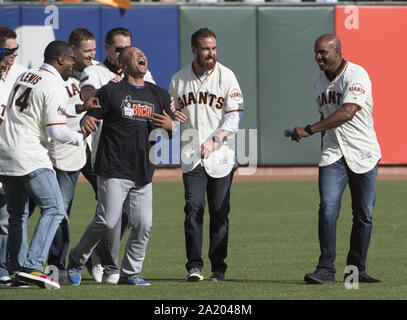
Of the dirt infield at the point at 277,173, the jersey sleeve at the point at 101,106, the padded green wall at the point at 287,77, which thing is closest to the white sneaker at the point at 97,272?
the jersey sleeve at the point at 101,106

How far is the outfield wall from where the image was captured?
68.0 ft

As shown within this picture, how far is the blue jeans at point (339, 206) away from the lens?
880 centimetres

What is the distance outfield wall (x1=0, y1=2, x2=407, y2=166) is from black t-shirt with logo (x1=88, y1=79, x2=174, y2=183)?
1220 centimetres

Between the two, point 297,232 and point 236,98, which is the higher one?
point 236,98

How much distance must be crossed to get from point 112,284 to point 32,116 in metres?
1.72

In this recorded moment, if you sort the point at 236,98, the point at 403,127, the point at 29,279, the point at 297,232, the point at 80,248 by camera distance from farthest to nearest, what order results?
the point at 403,127 < the point at 297,232 < the point at 236,98 < the point at 80,248 < the point at 29,279

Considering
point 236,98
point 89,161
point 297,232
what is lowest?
point 297,232

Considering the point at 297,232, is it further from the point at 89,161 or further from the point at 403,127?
the point at 403,127

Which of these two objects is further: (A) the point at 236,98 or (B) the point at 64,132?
(A) the point at 236,98

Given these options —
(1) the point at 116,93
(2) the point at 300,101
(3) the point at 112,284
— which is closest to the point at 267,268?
(3) the point at 112,284

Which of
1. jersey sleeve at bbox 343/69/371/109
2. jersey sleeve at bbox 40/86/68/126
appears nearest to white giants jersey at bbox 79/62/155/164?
jersey sleeve at bbox 40/86/68/126

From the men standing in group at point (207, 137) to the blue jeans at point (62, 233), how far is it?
3.64 ft

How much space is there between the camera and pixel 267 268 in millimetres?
9867

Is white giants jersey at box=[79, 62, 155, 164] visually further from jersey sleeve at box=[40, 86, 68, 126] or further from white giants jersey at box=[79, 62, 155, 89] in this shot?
jersey sleeve at box=[40, 86, 68, 126]
